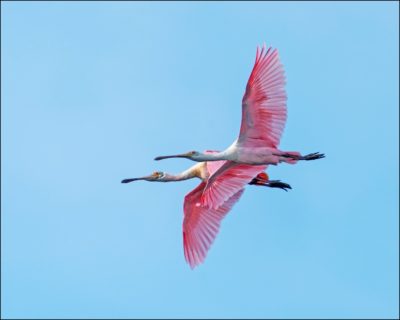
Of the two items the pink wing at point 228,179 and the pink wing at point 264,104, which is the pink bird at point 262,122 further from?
the pink wing at point 228,179

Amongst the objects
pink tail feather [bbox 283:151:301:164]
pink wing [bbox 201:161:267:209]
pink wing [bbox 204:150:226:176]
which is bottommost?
pink tail feather [bbox 283:151:301:164]

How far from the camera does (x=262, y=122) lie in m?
14.2

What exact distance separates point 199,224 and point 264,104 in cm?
221

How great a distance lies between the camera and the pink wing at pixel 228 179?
1511cm

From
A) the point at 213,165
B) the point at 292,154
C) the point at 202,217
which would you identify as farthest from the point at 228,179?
the point at 292,154

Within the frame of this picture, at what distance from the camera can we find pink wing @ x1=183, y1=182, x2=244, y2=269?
1562 centimetres

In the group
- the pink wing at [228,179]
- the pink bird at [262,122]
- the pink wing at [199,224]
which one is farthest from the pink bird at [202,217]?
the pink bird at [262,122]

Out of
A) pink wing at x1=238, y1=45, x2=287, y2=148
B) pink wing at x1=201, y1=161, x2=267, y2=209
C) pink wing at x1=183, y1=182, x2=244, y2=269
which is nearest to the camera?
pink wing at x1=238, y1=45, x2=287, y2=148

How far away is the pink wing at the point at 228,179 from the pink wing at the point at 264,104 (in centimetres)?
83

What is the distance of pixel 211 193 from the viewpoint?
1543 centimetres

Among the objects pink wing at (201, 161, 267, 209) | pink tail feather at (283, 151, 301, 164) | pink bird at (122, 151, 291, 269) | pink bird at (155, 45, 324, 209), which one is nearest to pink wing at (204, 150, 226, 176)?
pink bird at (122, 151, 291, 269)

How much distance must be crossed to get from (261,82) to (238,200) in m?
2.03

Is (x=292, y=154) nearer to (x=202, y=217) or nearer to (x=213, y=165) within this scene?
(x=213, y=165)

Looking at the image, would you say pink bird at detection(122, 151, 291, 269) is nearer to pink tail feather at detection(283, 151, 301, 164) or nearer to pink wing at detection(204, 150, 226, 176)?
pink wing at detection(204, 150, 226, 176)
